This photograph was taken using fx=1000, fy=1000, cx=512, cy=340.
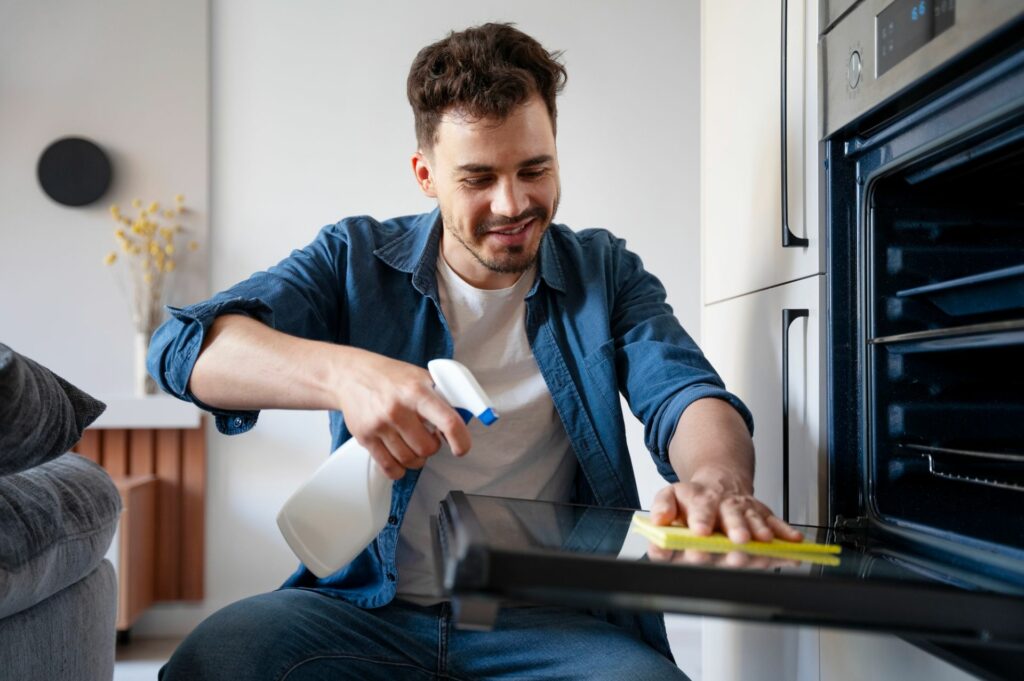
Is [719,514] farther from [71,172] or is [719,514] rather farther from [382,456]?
[71,172]

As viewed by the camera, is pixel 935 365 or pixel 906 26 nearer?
pixel 906 26

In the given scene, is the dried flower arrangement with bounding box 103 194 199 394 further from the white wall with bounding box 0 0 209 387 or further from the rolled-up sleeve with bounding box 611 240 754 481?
the rolled-up sleeve with bounding box 611 240 754 481

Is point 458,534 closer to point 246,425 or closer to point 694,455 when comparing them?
point 694,455

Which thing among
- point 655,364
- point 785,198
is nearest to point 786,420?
point 655,364

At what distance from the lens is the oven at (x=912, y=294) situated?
0.96 meters

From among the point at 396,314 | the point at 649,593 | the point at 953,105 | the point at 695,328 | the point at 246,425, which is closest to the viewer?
the point at 649,593

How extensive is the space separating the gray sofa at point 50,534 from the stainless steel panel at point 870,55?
34.3 inches

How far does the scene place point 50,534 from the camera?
108 centimetres

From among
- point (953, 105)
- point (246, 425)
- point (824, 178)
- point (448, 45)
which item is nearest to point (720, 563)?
point (953, 105)

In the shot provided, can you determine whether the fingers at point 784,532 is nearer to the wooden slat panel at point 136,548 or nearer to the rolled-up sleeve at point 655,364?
the rolled-up sleeve at point 655,364

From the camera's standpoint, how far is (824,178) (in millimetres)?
1193

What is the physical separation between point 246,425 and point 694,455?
2.05 ft

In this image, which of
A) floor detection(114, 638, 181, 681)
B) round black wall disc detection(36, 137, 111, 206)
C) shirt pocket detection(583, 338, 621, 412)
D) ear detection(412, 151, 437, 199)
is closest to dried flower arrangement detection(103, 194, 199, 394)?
round black wall disc detection(36, 137, 111, 206)

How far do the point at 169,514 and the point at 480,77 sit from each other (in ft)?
7.18
